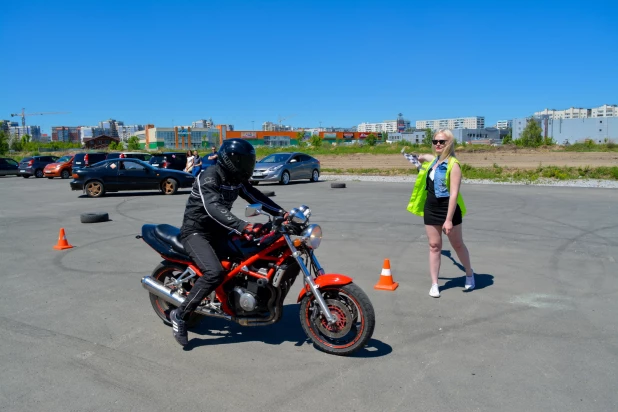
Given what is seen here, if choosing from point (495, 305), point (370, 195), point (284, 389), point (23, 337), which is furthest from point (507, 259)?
point (370, 195)

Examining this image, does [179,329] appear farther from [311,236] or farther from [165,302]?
[311,236]

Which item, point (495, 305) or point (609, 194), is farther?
point (609, 194)

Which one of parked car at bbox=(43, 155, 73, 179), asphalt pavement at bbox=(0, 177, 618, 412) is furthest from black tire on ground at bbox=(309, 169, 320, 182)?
asphalt pavement at bbox=(0, 177, 618, 412)

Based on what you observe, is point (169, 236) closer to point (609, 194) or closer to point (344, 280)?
point (344, 280)

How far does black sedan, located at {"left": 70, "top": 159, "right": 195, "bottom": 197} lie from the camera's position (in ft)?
62.6

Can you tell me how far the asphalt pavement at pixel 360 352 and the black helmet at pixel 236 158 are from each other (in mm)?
1658

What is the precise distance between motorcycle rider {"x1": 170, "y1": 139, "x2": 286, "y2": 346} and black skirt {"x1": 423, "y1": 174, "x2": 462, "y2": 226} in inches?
89.9

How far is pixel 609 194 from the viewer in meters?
17.0

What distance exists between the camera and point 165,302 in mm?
5258

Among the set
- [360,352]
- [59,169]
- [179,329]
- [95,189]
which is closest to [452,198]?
[360,352]

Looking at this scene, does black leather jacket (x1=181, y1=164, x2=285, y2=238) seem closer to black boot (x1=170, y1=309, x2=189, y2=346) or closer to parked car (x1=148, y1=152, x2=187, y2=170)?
black boot (x1=170, y1=309, x2=189, y2=346)

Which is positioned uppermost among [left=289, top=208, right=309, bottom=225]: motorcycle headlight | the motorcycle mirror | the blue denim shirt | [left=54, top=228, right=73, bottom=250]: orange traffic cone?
the blue denim shirt

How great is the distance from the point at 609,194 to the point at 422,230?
10167 mm

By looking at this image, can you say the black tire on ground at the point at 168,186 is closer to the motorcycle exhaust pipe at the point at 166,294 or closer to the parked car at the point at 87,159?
the parked car at the point at 87,159
